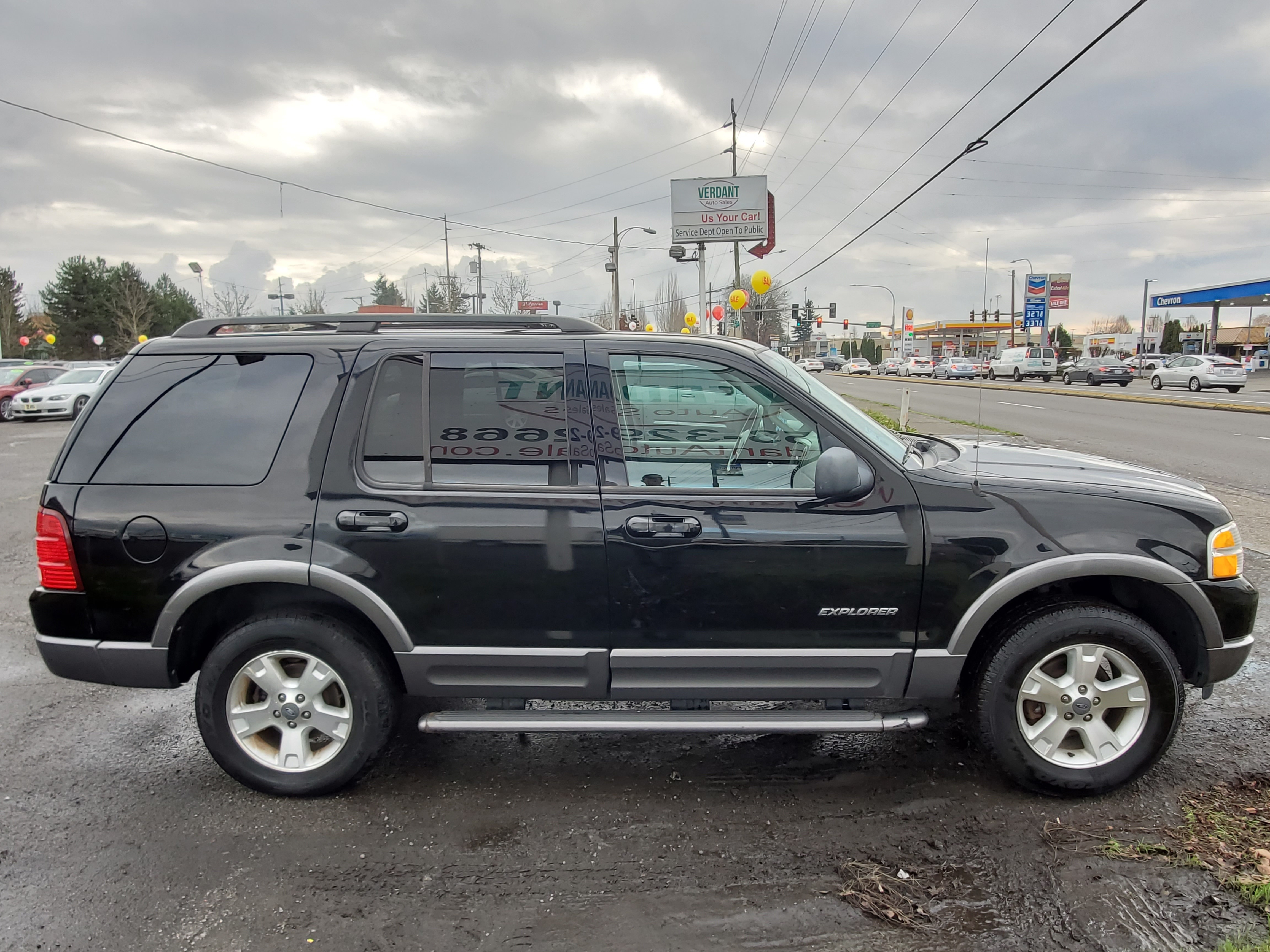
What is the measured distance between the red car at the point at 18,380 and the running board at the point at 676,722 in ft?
80.4

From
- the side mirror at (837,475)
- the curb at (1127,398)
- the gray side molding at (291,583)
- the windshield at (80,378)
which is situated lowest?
the curb at (1127,398)

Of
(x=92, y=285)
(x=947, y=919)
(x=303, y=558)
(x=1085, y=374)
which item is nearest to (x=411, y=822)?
(x=303, y=558)

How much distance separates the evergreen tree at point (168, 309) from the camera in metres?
63.1

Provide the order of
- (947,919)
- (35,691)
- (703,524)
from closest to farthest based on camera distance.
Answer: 1. (947,919)
2. (703,524)
3. (35,691)

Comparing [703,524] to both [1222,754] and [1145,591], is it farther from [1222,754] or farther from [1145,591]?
[1222,754]

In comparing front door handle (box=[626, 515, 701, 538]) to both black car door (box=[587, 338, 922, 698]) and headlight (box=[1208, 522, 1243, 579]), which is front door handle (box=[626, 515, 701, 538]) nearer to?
black car door (box=[587, 338, 922, 698])

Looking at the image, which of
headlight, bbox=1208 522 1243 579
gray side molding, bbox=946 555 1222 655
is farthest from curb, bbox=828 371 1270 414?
gray side molding, bbox=946 555 1222 655

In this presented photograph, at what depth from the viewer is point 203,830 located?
10.2ft

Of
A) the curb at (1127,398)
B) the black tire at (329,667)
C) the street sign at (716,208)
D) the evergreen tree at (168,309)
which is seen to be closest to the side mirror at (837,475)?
the black tire at (329,667)

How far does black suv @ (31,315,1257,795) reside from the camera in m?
3.06

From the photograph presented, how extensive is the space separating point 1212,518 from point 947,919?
1.89m

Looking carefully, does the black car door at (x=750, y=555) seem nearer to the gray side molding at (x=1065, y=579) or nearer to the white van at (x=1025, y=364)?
the gray side molding at (x=1065, y=579)

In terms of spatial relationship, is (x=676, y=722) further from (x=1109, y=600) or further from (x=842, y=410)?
(x=1109, y=600)

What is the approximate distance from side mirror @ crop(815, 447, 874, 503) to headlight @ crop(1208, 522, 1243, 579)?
1424mm
